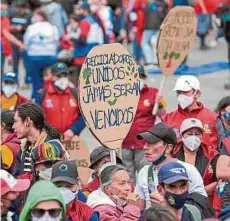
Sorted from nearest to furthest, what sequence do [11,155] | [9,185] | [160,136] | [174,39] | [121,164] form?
1. [9,185]
2. [160,136]
3. [11,155]
4. [121,164]
5. [174,39]

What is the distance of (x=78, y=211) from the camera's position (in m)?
7.93

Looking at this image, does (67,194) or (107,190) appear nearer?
(67,194)

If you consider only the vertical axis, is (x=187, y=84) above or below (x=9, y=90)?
above

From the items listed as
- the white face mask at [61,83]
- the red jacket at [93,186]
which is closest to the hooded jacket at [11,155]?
the red jacket at [93,186]

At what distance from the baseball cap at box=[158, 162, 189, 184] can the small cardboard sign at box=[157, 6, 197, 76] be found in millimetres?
4771

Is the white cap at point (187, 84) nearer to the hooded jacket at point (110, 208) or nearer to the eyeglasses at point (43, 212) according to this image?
the hooded jacket at point (110, 208)

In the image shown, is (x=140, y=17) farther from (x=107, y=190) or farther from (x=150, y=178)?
(x=107, y=190)

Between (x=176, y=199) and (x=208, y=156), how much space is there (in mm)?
2292

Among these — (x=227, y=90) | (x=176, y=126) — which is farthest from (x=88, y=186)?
(x=227, y=90)

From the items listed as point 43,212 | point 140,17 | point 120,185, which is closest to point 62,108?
point 120,185

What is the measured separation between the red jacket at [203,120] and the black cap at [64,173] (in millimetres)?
2746

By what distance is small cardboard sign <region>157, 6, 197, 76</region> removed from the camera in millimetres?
12539

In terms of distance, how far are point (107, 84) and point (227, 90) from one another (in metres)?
Result: 12.0

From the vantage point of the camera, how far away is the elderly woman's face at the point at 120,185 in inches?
330
